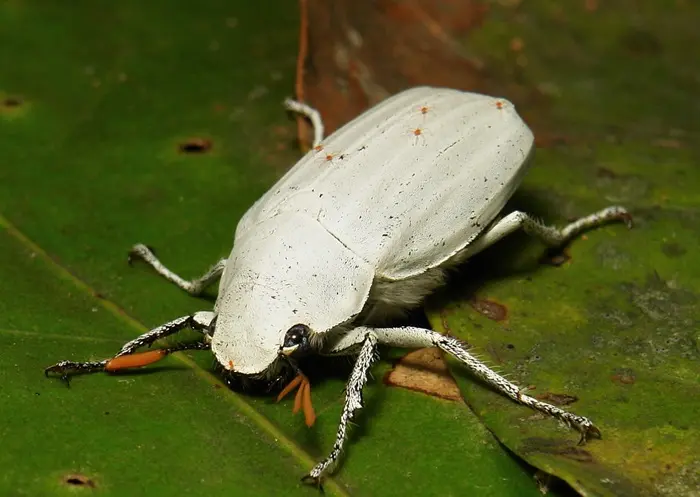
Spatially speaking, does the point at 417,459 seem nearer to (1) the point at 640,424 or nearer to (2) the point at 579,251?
(1) the point at 640,424

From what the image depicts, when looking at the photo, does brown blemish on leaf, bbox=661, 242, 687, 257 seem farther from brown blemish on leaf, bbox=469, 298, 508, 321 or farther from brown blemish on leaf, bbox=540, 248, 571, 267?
brown blemish on leaf, bbox=469, 298, 508, 321

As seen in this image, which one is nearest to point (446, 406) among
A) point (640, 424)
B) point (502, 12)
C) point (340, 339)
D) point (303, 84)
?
point (340, 339)

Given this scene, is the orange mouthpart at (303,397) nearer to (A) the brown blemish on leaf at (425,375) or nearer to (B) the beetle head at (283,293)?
(B) the beetle head at (283,293)

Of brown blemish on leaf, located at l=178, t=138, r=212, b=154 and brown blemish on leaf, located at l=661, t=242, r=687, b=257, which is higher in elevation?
brown blemish on leaf, located at l=661, t=242, r=687, b=257

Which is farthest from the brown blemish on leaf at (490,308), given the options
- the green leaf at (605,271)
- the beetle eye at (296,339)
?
the beetle eye at (296,339)

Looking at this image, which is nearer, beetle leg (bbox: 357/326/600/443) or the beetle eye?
beetle leg (bbox: 357/326/600/443)

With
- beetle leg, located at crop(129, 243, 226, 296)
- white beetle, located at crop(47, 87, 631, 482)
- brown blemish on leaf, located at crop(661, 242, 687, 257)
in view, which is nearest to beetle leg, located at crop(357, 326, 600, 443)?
white beetle, located at crop(47, 87, 631, 482)
